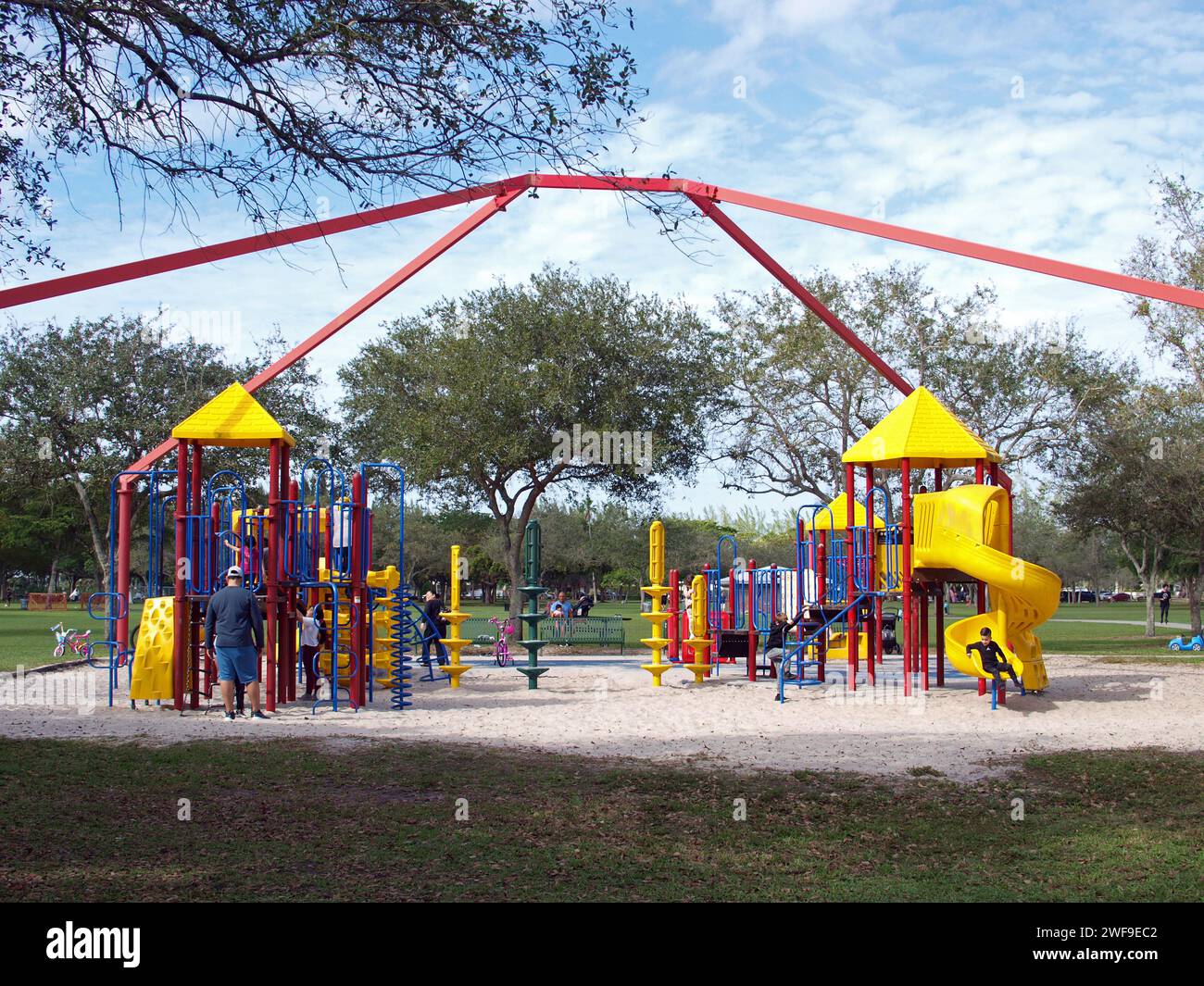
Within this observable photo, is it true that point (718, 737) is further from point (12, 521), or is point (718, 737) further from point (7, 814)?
point (12, 521)

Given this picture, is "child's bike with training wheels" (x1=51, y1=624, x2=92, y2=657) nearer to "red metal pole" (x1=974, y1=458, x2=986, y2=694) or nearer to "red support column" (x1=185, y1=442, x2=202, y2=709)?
"red support column" (x1=185, y1=442, x2=202, y2=709)

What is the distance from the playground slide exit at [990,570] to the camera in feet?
52.4

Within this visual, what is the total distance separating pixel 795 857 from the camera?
691 cm

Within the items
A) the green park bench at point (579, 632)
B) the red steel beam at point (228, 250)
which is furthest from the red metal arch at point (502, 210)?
the green park bench at point (579, 632)

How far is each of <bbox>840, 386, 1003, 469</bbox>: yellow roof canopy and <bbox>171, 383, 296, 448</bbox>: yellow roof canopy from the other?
8915 millimetres

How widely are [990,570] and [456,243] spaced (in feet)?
31.0

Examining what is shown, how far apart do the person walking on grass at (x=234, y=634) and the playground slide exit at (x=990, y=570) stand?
31.2 ft

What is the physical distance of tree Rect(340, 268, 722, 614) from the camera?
2845 cm

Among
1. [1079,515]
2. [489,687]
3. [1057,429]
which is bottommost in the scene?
[489,687]

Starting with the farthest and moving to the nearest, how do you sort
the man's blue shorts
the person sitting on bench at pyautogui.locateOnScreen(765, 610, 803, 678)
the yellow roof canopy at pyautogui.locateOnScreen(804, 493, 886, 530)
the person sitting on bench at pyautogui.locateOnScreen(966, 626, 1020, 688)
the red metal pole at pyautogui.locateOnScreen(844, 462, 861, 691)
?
the yellow roof canopy at pyautogui.locateOnScreen(804, 493, 886, 530) < the person sitting on bench at pyautogui.locateOnScreen(765, 610, 803, 678) < the red metal pole at pyautogui.locateOnScreen(844, 462, 861, 691) < the person sitting on bench at pyautogui.locateOnScreen(966, 626, 1020, 688) < the man's blue shorts

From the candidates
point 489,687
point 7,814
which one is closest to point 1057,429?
point 489,687

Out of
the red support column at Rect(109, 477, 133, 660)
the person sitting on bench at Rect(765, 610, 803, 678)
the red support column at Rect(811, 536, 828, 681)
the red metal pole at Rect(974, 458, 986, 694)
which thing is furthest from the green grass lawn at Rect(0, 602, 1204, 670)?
Result: the person sitting on bench at Rect(765, 610, 803, 678)

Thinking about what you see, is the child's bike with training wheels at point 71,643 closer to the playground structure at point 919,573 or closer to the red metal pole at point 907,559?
the playground structure at point 919,573
